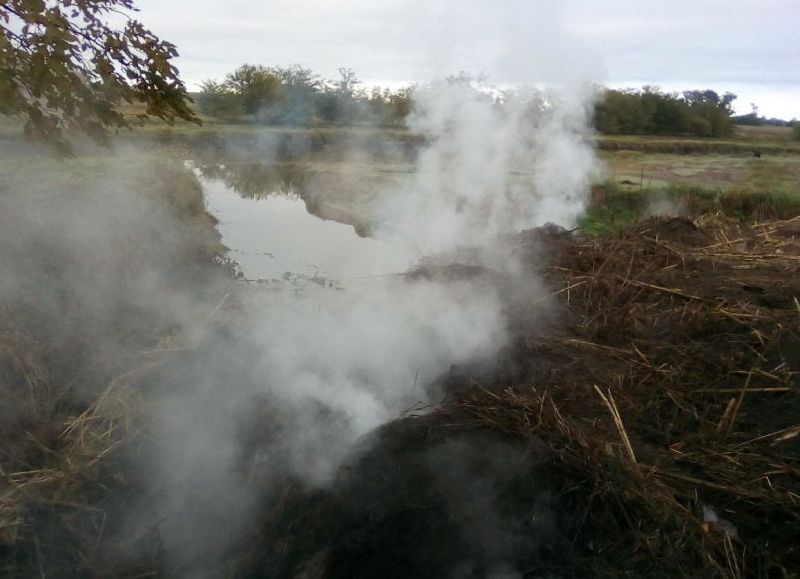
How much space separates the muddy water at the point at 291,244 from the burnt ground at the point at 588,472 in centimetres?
503

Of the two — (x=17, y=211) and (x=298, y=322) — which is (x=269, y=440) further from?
(x=17, y=211)

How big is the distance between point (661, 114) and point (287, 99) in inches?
633

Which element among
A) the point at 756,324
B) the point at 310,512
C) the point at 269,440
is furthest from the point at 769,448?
the point at 269,440

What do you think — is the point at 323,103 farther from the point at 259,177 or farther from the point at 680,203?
the point at 680,203

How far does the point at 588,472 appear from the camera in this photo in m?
4.24

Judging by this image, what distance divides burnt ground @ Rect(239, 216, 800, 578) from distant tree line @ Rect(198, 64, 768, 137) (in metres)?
12.2

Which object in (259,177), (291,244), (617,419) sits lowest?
(291,244)

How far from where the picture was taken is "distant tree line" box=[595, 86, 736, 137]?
2367cm

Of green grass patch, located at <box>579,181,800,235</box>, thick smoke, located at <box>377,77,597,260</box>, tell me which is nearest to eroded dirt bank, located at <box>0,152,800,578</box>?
thick smoke, located at <box>377,77,597,260</box>

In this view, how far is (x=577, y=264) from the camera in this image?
8766mm

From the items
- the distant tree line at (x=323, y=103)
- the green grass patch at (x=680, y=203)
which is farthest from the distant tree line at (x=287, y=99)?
the green grass patch at (x=680, y=203)

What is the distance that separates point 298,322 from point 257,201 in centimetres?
1467

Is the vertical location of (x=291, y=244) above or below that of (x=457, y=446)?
below

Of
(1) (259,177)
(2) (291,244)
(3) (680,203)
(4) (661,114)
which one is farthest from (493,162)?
(4) (661,114)
